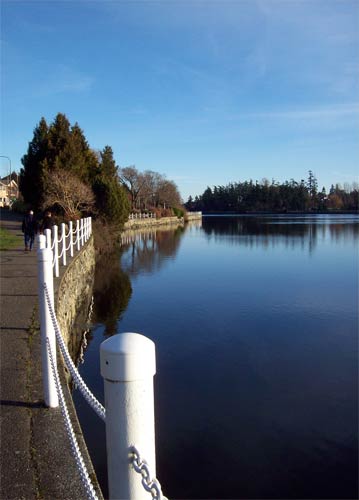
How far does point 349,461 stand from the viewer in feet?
20.7

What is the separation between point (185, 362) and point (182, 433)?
112 inches

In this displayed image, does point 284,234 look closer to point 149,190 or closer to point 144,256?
point 144,256

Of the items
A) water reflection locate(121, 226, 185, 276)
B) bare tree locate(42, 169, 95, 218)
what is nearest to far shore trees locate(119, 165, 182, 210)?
water reflection locate(121, 226, 185, 276)

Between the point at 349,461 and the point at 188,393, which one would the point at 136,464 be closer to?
the point at 349,461

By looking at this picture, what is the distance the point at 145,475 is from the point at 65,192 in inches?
1043

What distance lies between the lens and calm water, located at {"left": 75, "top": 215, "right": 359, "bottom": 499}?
235 inches

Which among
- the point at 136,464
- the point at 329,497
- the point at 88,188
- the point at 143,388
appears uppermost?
the point at 88,188

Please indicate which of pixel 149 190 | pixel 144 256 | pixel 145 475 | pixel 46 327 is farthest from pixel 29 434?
pixel 149 190

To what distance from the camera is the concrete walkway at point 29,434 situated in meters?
3.10

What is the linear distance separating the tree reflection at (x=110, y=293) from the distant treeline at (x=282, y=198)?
10269cm

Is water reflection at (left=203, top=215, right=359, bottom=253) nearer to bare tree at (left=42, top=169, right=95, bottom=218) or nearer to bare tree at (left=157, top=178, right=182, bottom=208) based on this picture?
bare tree at (left=42, top=169, right=95, bottom=218)

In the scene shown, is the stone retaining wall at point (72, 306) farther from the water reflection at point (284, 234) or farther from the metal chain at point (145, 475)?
the water reflection at point (284, 234)

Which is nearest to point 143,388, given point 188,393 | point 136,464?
point 136,464

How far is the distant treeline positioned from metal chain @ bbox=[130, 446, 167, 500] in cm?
12433
